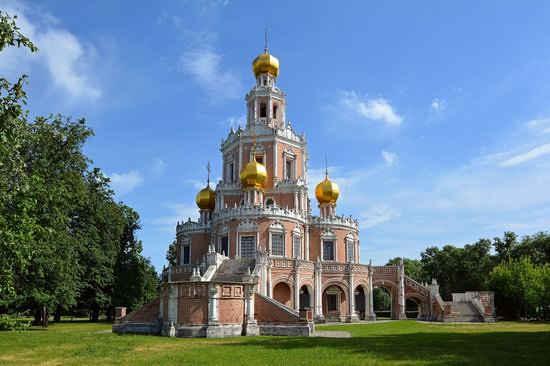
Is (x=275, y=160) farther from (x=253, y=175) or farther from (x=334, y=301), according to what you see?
(x=334, y=301)

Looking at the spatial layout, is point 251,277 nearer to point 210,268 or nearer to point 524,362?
point 210,268

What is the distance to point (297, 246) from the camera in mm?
45594

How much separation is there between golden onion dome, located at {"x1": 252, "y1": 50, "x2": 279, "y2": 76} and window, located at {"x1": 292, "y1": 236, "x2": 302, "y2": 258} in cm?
1889

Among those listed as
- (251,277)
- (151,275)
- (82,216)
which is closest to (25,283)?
(82,216)

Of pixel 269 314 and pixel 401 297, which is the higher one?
pixel 401 297

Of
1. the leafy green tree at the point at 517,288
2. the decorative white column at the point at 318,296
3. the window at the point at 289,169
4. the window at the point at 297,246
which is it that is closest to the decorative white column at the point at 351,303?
the decorative white column at the point at 318,296

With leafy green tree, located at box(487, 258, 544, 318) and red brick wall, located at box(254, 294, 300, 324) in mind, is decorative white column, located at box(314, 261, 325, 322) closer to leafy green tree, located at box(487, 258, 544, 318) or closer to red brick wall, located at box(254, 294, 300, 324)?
red brick wall, located at box(254, 294, 300, 324)

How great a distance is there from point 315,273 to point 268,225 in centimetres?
556

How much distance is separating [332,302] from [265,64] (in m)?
24.9

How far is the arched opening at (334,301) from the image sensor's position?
150 feet

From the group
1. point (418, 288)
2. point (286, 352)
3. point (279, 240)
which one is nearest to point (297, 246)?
point (279, 240)

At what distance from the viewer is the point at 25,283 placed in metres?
32.4

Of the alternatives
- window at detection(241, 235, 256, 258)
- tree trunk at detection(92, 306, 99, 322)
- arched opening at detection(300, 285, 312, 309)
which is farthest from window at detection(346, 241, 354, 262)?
tree trunk at detection(92, 306, 99, 322)

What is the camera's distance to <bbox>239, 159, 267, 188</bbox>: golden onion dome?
45594mm
